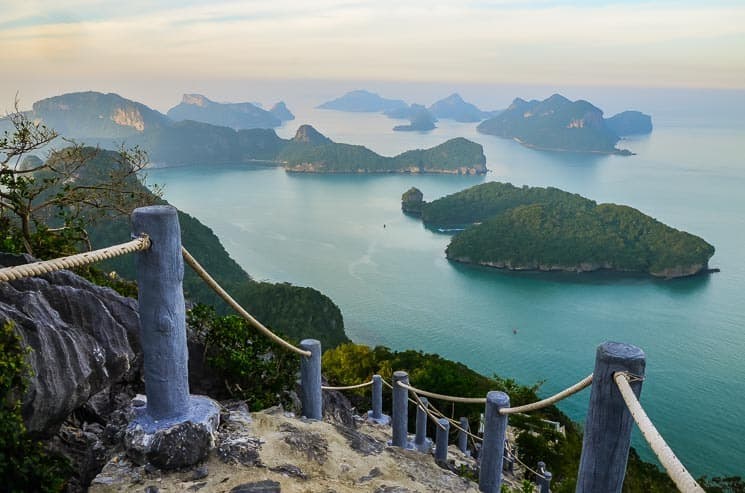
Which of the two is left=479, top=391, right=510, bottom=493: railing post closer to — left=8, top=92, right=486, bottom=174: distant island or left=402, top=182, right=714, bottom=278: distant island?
left=402, top=182, right=714, bottom=278: distant island

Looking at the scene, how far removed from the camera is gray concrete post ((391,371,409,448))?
197 inches

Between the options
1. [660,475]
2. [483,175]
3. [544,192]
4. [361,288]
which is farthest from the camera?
[483,175]

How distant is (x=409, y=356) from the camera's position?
17.6m

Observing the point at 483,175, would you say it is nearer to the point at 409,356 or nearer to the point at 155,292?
A: the point at 409,356

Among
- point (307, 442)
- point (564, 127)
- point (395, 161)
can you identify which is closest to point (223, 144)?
point (395, 161)

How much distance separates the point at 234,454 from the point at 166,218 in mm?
1493

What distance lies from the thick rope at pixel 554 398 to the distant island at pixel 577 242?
46.3m

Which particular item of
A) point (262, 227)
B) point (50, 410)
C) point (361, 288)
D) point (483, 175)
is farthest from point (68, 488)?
point (483, 175)

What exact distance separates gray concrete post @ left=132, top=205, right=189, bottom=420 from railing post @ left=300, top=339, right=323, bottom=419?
52.8 inches

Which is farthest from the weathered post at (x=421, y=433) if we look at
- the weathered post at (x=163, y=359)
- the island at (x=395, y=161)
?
the island at (x=395, y=161)

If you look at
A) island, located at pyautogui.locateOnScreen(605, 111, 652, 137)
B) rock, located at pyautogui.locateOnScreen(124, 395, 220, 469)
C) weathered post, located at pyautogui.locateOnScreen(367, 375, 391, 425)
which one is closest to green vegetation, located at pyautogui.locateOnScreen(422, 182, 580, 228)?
weathered post, located at pyautogui.locateOnScreen(367, 375, 391, 425)

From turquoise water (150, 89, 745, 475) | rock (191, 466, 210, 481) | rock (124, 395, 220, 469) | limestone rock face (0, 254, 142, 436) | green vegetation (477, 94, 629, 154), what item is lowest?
turquoise water (150, 89, 745, 475)

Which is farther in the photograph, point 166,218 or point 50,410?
point 50,410

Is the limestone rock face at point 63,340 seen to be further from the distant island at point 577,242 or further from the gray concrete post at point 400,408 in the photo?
the distant island at point 577,242
